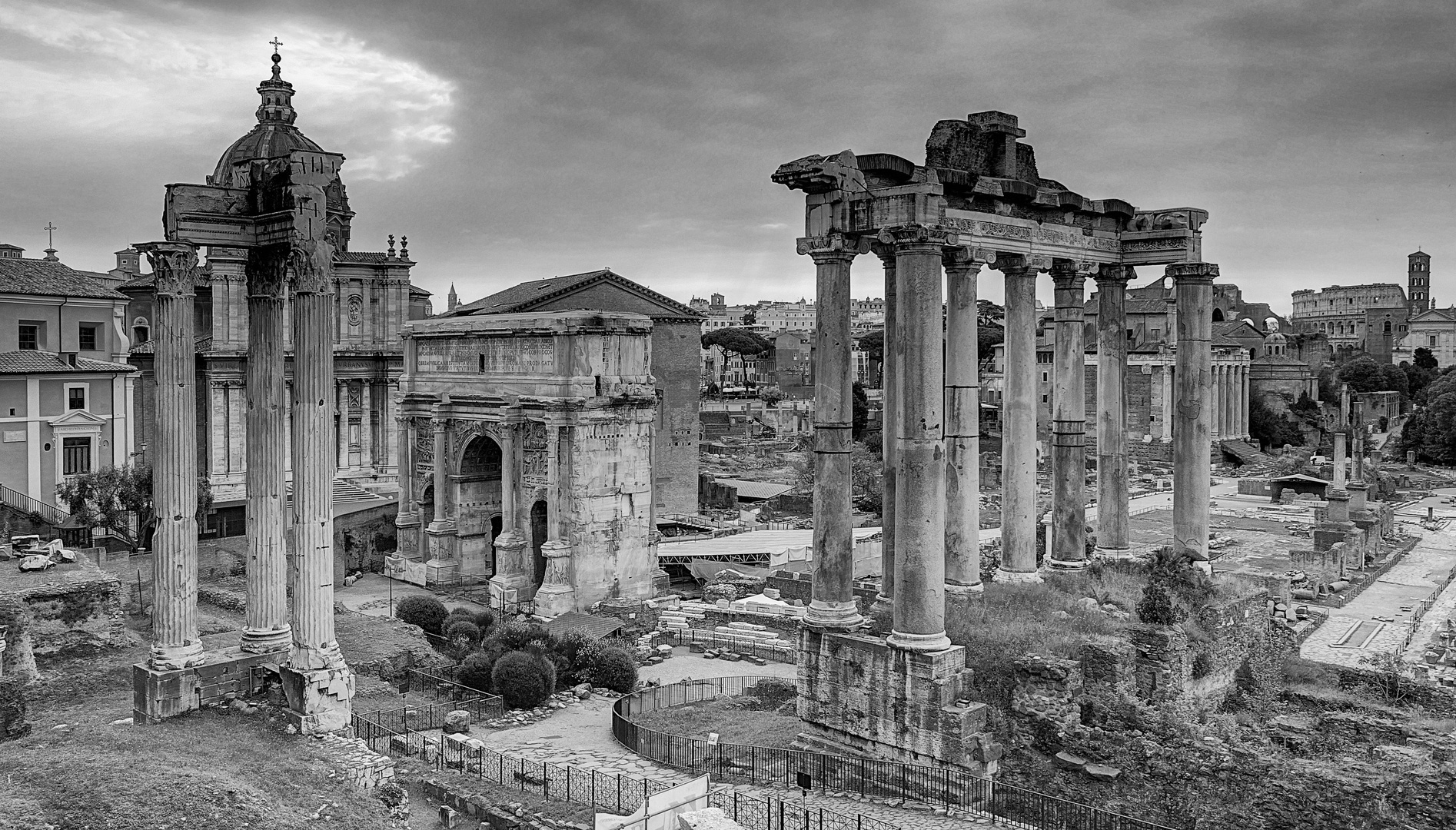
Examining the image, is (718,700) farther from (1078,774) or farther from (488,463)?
(488,463)

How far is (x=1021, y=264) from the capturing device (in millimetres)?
18234

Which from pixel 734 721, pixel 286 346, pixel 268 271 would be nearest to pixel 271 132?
pixel 286 346

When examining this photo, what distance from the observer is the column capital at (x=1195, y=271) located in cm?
1934

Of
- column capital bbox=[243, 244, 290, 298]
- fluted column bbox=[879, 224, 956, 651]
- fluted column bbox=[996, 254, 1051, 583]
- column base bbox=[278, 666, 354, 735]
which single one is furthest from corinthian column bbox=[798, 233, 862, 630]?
column capital bbox=[243, 244, 290, 298]

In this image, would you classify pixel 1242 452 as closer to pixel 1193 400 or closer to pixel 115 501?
pixel 1193 400

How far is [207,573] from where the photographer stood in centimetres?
3247

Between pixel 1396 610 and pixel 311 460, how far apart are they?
31.5 metres

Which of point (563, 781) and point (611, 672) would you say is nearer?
point (563, 781)

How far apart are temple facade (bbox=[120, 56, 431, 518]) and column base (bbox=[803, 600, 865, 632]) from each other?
89.2ft

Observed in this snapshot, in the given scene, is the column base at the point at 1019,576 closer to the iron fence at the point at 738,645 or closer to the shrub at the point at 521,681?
the iron fence at the point at 738,645

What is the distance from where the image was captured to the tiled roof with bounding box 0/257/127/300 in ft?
103

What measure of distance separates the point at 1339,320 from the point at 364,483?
15875 cm

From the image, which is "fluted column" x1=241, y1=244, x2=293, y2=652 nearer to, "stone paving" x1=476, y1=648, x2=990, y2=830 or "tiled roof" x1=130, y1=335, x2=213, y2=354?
"stone paving" x1=476, y1=648, x2=990, y2=830

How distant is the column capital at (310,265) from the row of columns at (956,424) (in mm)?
6790
